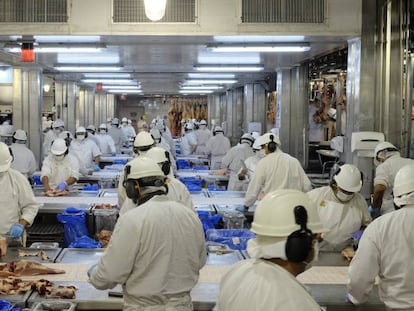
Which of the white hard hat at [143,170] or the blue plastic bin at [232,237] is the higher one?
the white hard hat at [143,170]

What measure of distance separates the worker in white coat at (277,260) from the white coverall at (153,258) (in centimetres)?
104

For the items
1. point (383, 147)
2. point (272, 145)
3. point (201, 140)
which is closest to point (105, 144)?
point (201, 140)

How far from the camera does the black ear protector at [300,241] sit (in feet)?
7.75

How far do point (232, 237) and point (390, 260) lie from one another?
2.52 meters

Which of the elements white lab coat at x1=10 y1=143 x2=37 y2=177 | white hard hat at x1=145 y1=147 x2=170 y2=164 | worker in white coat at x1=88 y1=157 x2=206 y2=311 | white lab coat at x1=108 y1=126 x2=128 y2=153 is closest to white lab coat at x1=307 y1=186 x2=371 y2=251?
white hard hat at x1=145 y1=147 x2=170 y2=164

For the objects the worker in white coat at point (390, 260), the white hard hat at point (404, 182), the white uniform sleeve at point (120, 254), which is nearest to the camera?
the white uniform sleeve at point (120, 254)

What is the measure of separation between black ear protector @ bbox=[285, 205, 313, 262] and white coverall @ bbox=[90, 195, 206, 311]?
1.28 m

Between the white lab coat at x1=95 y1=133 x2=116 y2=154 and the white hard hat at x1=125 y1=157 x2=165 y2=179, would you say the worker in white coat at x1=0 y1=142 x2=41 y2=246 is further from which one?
the white lab coat at x1=95 y1=133 x2=116 y2=154

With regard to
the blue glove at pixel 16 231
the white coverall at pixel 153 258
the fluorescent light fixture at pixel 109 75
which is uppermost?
the fluorescent light fixture at pixel 109 75

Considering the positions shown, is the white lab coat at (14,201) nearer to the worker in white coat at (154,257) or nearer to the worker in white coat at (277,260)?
the worker in white coat at (154,257)

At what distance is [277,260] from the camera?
2420mm

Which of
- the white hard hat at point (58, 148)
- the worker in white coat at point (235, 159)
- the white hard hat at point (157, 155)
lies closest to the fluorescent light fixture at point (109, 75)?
the worker in white coat at point (235, 159)

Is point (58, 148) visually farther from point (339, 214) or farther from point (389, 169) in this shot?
point (339, 214)

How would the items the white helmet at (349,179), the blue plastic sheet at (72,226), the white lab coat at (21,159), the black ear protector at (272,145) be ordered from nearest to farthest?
the white helmet at (349,179), the blue plastic sheet at (72,226), the black ear protector at (272,145), the white lab coat at (21,159)
